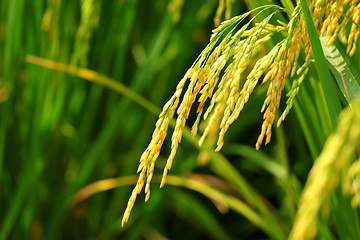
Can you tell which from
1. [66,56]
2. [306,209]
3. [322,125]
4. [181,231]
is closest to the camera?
[306,209]

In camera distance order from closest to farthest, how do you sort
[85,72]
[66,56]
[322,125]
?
[322,125], [85,72], [66,56]

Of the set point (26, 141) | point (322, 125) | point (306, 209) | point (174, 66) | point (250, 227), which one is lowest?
point (250, 227)

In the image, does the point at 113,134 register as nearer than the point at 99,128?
Yes

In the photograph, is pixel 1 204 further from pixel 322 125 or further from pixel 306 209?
pixel 306 209

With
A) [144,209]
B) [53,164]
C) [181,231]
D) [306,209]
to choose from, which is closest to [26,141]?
[53,164]

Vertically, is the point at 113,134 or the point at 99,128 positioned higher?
the point at 113,134

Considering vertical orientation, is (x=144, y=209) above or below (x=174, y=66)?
below

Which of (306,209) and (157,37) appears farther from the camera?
(157,37)
